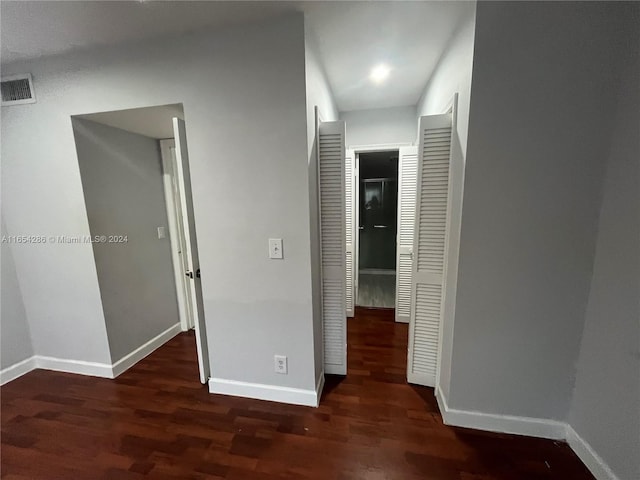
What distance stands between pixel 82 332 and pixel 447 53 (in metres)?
3.48

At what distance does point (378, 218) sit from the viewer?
16.9 feet

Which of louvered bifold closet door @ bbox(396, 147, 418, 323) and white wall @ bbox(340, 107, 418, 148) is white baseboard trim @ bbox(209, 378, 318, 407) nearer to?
louvered bifold closet door @ bbox(396, 147, 418, 323)

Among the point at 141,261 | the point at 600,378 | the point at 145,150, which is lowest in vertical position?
the point at 600,378

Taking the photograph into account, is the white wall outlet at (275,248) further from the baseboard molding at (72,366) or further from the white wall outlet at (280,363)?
the baseboard molding at (72,366)

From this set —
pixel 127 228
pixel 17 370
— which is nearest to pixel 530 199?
pixel 127 228

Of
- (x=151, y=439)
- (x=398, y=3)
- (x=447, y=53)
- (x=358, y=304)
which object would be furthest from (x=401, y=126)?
(x=151, y=439)

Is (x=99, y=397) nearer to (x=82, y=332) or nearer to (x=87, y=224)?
(x=82, y=332)

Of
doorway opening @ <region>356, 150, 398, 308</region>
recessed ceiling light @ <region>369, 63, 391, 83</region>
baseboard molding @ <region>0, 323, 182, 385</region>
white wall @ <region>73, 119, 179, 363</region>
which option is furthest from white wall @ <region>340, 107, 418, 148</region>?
baseboard molding @ <region>0, 323, 182, 385</region>

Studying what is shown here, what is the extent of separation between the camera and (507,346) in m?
1.42

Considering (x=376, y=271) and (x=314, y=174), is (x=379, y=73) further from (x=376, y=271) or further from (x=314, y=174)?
(x=376, y=271)

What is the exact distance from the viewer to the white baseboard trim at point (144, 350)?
2074 millimetres

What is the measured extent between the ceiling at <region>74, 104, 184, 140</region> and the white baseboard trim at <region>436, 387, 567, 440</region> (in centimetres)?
264

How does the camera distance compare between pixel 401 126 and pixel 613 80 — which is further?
pixel 401 126

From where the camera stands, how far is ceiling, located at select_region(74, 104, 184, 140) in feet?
5.53
